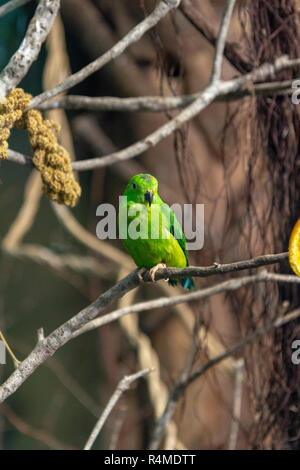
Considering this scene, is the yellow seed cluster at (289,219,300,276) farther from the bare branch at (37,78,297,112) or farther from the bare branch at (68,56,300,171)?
the bare branch at (37,78,297,112)

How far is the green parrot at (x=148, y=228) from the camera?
1.61m

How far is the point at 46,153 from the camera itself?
155 cm

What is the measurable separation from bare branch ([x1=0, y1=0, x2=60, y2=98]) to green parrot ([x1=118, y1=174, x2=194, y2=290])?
16.2 inches

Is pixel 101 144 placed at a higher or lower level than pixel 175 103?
higher

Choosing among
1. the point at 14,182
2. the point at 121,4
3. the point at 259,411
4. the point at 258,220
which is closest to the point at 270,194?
the point at 258,220

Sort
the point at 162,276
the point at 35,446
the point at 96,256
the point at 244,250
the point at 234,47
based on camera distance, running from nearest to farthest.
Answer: the point at 162,276, the point at 234,47, the point at 244,250, the point at 96,256, the point at 35,446

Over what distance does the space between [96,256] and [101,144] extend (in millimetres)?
844

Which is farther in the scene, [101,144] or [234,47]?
[101,144]

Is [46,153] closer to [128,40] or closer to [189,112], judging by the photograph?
[128,40]

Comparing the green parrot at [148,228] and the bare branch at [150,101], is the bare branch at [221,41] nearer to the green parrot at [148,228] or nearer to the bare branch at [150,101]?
the bare branch at [150,101]

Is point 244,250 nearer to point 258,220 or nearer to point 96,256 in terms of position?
point 258,220

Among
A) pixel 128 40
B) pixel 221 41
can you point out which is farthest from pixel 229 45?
pixel 128 40

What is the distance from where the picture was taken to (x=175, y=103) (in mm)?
2395

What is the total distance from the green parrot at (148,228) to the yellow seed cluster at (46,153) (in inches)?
6.9
